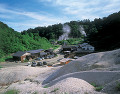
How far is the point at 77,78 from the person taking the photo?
10.9 m

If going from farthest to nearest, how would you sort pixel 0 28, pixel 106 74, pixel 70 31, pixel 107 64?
pixel 70 31 → pixel 0 28 → pixel 107 64 → pixel 106 74

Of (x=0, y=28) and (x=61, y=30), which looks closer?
(x=0, y=28)

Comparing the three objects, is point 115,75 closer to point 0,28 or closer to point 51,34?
point 0,28

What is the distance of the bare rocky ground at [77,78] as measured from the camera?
317 inches

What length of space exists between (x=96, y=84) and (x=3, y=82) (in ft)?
56.1

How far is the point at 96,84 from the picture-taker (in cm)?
903

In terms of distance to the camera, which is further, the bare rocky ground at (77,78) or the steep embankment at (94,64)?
the steep embankment at (94,64)

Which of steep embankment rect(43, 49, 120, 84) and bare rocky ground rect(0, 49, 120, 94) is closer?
bare rocky ground rect(0, 49, 120, 94)

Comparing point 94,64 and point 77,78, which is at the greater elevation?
point 94,64

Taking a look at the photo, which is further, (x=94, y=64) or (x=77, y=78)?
(x=94, y=64)

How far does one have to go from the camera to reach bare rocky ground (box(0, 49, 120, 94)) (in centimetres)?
805

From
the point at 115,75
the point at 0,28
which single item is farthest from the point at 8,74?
the point at 0,28

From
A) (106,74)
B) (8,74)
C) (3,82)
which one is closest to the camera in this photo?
(106,74)

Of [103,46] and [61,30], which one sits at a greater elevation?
[61,30]
